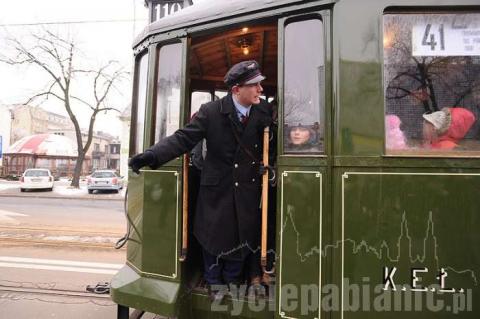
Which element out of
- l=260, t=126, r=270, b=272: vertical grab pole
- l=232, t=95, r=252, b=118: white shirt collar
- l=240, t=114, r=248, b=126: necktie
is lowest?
l=260, t=126, r=270, b=272: vertical grab pole

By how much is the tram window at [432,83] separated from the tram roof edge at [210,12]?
0.56 metres

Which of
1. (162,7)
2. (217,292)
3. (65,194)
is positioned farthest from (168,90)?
(65,194)

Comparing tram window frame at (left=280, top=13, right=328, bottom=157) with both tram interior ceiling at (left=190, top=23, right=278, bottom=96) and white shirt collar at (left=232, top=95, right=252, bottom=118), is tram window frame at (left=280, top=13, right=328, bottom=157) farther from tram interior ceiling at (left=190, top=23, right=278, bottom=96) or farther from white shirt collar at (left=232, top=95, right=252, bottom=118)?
tram interior ceiling at (left=190, top=23, right=278, bottom=96)

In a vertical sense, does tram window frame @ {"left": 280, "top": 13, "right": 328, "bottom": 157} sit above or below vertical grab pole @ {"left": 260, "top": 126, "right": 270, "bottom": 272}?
above

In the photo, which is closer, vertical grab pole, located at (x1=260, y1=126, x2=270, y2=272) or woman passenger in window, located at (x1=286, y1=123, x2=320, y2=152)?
woman passenger in window, located at (x1=286, y1=123, x2=320, y2=152)

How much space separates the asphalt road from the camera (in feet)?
14.2

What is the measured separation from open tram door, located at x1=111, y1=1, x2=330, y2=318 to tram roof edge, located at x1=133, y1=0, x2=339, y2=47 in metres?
0.05

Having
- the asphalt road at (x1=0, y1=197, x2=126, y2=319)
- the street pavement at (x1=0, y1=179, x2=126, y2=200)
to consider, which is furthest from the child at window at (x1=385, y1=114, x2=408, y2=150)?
the street pavement at (x1=0, y1=179, x2=126, y2=200)

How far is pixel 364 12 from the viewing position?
2.52 meters

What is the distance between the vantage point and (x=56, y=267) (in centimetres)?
586

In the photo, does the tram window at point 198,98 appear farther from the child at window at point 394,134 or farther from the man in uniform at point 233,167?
the child at window at point 394,134

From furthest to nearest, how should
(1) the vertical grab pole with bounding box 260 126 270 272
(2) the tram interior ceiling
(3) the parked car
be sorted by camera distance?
(3) the parked car, (2) the tram interior ceiling, (1) the vertical grab pole with bounding box 260 126 270 272

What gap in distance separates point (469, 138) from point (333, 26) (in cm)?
107

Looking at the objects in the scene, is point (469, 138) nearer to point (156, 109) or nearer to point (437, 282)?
point (437, 282)
